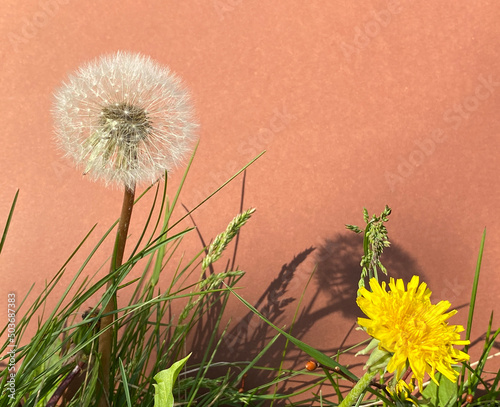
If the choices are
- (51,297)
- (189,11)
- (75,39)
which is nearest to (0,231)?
(51,297)

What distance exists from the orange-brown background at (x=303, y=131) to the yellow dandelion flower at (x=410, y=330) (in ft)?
1.29

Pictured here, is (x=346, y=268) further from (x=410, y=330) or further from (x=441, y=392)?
(x=410, y=330)

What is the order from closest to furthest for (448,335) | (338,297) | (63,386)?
(448,335), (63,386), (338,297)

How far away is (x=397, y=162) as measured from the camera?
0.78 meters

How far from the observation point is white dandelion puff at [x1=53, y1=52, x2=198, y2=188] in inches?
17.6

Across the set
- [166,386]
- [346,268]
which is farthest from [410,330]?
[346,268]

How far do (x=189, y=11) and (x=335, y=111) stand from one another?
28 centimetres

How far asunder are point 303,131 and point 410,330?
19.1 inches

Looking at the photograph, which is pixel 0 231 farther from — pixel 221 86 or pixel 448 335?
pixel 448 335

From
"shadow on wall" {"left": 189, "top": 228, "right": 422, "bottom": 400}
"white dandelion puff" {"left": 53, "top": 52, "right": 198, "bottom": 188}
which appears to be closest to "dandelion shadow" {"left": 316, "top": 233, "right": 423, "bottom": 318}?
"shadow on wall" {"left": 189, "top": 228, "right": 422, "bottom": 400}

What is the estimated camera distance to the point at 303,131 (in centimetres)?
80

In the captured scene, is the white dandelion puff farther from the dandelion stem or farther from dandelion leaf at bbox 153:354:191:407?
dandelion leaf at bbox 153:354:191:407

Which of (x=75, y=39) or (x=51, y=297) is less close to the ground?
(x=75, y=39)

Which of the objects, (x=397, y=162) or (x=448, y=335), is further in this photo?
(x=397, y=162)
